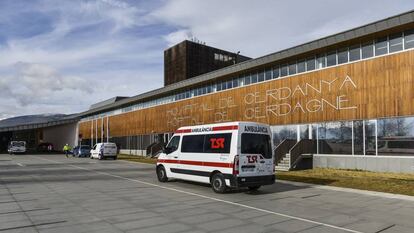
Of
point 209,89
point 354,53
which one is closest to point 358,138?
point 354,53

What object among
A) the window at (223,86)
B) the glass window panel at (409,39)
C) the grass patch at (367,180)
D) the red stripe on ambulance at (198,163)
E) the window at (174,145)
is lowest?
the grass patch at (367,180)

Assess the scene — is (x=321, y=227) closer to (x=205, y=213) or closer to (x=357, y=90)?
(x=205, y=213)

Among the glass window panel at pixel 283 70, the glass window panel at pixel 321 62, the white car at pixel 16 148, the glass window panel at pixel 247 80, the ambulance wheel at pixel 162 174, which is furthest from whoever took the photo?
the white car at pixel 16 148

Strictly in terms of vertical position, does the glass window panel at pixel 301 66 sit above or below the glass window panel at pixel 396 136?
above

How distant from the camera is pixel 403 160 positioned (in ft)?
76.3

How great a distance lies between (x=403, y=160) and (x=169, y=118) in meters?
31.3

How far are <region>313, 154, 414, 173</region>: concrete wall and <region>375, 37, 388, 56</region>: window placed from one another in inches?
240

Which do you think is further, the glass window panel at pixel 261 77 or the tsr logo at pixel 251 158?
the glass window panel at pixel 261 77

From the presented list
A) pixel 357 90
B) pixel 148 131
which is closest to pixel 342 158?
pixel 357 90

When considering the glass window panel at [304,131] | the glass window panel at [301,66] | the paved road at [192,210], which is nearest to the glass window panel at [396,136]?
the glass window panel at [304,131]

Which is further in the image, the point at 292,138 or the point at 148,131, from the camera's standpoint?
the point at 148,131

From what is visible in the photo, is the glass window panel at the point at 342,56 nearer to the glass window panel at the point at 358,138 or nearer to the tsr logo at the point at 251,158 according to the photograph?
the glass window panel at the point at 358,138

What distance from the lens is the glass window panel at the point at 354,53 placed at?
2678 centimetres

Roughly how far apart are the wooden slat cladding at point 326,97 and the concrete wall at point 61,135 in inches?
2090
